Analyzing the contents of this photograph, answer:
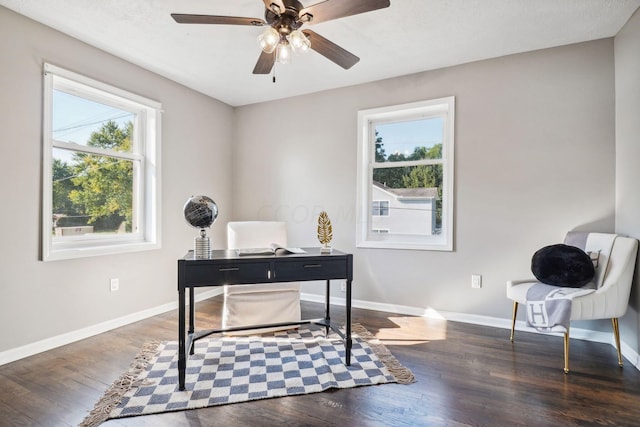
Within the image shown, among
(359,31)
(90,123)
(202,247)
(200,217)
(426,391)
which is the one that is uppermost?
(359,31)

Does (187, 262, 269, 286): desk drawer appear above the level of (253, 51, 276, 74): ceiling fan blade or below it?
below

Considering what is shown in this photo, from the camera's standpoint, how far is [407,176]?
3480mm

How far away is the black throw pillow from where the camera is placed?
2326mm

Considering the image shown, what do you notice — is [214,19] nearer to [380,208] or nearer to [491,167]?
[380,208]

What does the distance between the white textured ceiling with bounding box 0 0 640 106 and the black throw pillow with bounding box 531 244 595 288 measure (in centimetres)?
169

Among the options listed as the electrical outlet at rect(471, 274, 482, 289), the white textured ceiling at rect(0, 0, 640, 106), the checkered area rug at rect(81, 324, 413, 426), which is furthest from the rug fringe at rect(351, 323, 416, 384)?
the white textured ceiling at rect(0, 0, 640, 106)

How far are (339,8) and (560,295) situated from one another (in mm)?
2327

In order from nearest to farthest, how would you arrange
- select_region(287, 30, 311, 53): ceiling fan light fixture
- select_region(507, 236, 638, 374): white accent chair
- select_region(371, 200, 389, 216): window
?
select_region(287, 30, 311, 53): ceiling fan light fixture → select_region(507, 236, 638, 374): white accent chair → select_region(371, 200, 389, 216): window

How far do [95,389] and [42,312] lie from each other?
1002mm

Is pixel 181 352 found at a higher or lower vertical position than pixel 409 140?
lower

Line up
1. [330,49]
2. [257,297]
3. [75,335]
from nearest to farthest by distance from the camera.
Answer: [330,49]
[75,335]
[257,297]

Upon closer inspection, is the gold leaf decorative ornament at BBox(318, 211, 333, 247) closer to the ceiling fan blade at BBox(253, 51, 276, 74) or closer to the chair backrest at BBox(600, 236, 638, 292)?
the ceiling fan blade at BBox(253, 51, 276, 74)

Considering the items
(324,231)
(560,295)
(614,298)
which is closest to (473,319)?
(560,295)

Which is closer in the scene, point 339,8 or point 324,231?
point 339,8
